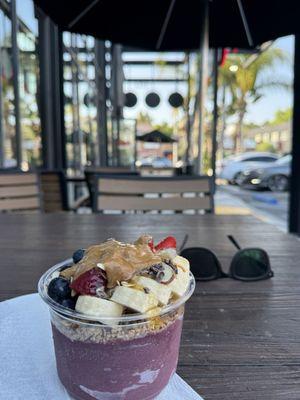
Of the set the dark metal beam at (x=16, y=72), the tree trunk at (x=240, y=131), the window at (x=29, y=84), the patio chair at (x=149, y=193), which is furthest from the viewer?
A: the tree trunk at (x=240, y=131)

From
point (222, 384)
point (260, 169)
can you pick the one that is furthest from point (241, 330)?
point (260, 169)

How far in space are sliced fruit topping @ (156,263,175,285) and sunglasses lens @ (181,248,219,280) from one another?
0.42 m

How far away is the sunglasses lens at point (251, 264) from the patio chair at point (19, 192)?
1.63 m

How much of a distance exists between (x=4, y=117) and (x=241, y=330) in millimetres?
3232

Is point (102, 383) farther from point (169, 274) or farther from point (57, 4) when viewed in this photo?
point (57, 4)

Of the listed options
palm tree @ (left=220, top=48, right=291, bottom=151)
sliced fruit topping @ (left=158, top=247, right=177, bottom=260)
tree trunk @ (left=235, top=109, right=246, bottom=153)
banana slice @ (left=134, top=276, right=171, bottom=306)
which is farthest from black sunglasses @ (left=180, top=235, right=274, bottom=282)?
tree trunk @ (left=235, top=109, right=246, bottom=153)

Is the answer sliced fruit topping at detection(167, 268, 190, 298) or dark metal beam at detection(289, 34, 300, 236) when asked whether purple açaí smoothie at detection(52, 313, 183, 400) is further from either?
dark metal beam at detection(289, 34, 300, 236)

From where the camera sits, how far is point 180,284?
0.51 meters

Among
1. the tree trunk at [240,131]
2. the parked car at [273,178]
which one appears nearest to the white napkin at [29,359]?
the parked car at [273,178]

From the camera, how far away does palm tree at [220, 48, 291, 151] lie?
58.8ft

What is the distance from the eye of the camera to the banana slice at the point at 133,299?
45 centimetres

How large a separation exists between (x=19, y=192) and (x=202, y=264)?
161cm

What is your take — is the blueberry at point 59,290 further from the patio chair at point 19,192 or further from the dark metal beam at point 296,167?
the dark metal beam at point 296,167

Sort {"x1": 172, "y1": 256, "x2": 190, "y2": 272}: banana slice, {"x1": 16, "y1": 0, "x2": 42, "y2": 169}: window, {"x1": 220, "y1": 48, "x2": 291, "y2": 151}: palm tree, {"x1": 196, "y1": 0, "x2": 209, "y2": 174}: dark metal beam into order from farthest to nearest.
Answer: {"x1": 220, "y1": 48, "x2": 291, "y2": 151}: palm tree < {"x1": 16, "y1": 0, "x2": 42, "y2": 169}: window < {"x1": 196, "y1": 0, "x2": 209, "y2": 174}: dark metal beam < {"x1": 172, "y1": 256, "x2": 190, "y2": 272}: banana slice
